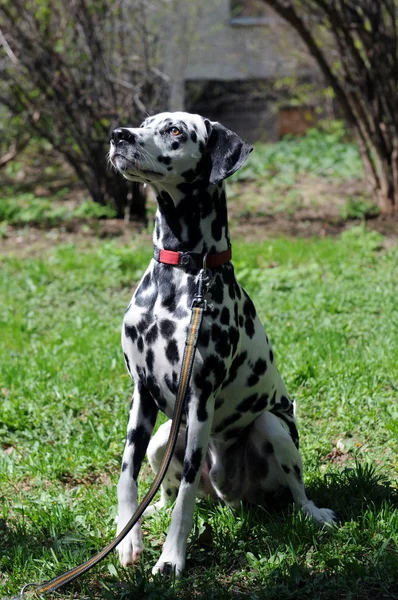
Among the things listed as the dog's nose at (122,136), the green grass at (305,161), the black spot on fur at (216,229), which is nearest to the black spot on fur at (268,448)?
the black spot on fur at (216,229)

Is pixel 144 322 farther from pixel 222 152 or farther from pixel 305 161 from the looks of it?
pixel 305 161

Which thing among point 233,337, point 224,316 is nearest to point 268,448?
point 233,337

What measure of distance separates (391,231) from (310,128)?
885cm

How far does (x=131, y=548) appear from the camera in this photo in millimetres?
3045

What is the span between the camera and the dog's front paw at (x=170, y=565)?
2963 mm

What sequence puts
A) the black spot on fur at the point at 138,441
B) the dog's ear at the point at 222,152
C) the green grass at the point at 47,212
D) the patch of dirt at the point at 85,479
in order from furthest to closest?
1. the green grass at the point at 47,212
2. the patch of dirt at the point at 85,479
3. the black spot on fur at the point at 138,441
4. the dog's ear at the point at 222,152

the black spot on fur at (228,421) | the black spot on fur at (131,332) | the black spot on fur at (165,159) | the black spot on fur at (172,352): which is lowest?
the black spot on fur at (228,421)

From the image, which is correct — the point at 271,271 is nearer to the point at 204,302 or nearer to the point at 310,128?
the point at 204,302

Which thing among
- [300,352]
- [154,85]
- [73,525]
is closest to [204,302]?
[73,525]

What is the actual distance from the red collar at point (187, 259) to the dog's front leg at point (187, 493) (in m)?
0.55

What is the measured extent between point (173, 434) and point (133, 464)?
1.12 feet

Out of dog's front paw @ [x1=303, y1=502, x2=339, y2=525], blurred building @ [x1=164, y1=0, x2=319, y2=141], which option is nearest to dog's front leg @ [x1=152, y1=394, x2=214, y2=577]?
dog's front paw @ [x1=303, y1=502, x2=339, y2=525]

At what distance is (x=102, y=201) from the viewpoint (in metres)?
10.0

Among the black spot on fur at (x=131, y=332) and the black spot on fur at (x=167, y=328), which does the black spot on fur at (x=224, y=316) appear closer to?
the black spot on fur at (x=167, y=328)
